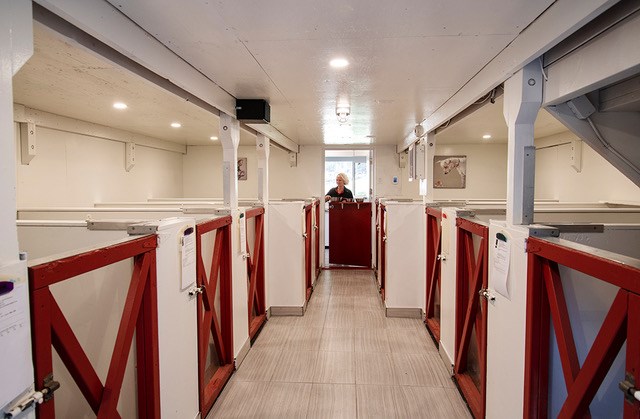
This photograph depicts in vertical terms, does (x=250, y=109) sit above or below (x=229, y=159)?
above

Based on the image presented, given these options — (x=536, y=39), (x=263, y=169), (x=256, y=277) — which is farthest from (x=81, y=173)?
(x=536, y=39)

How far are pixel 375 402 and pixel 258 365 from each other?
1.03 metres

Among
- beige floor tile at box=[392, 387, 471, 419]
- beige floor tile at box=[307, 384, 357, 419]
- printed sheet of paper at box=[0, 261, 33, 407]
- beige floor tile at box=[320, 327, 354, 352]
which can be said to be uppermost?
printed sheet of paper at box=[0, 261, 33, 407]

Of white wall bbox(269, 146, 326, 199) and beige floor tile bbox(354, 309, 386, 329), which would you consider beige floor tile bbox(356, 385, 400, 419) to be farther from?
white wall bbox(269, 146, 326, 199)

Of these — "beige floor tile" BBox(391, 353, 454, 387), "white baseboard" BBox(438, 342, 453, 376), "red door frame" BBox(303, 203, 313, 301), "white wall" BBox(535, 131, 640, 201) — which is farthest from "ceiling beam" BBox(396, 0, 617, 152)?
"white wall" BBox(535, 131, 640, 201)

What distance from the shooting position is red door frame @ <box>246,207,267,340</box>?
356 cm

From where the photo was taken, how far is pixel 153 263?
1.66m

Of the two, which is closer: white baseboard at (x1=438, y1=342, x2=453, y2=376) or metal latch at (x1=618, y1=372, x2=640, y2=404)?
metal latch at (x1=618, y1=372, x2=640, y2=404)

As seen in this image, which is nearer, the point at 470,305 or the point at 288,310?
the point at 470,305

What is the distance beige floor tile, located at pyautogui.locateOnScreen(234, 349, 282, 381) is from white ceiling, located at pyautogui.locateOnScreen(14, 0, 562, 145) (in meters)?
2.17

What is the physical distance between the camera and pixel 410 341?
11.6 feet

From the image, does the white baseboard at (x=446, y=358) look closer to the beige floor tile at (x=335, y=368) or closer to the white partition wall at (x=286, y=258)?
the beige floor tile at (x=335, y=368)

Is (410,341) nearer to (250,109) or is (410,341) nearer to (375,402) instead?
(375,402)

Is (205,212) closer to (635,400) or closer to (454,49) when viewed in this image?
(454,49)
